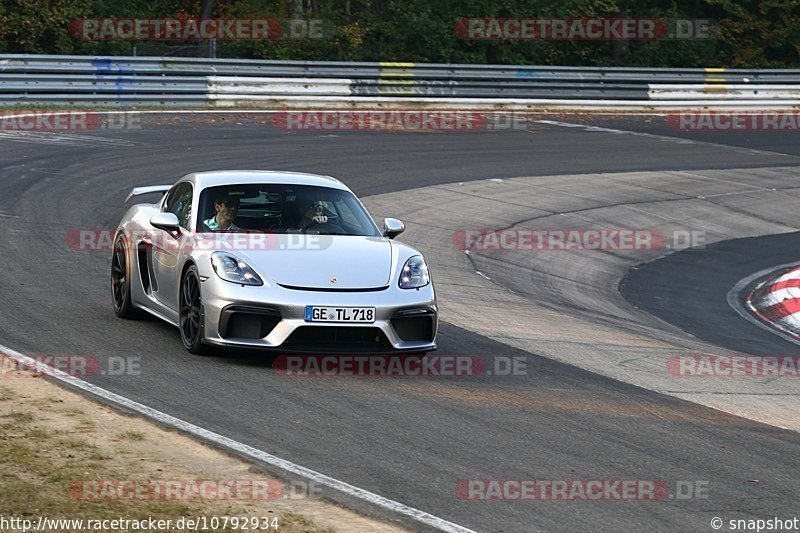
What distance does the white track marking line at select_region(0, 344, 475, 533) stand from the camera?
5.98 metres

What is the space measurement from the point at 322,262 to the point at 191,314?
1018mm

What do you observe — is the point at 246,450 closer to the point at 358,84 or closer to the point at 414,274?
the point at 414,274

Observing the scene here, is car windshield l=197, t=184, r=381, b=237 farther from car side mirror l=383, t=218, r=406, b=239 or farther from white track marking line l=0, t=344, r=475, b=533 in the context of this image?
white track marking line l=0, t=344, r=475, b=533

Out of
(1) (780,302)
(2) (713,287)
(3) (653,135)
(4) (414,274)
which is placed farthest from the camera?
(3) (653,135)

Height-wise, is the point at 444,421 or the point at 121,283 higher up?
the point at 121,283

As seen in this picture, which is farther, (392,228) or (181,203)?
(181,203)

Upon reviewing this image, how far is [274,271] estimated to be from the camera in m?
9.01

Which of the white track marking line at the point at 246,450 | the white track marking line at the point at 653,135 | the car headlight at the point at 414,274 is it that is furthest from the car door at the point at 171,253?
the white track marking line at the point at 653,135

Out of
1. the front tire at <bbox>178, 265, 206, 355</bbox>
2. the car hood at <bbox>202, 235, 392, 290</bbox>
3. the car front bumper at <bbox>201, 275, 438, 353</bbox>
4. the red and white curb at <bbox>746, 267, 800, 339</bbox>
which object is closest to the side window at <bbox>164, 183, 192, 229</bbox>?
the front tire at <bbox>178, 265, 206, 355</bbox>

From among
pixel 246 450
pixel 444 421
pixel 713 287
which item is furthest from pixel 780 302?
pixel 246 450

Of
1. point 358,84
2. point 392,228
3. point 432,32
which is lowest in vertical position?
point 392,228

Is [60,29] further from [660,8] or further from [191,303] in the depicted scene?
[191,303]

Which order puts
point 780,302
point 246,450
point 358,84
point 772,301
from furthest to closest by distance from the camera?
point 358,84
point 772,301
point 780,302
point 246,450

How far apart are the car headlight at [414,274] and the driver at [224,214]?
137 centimetres
